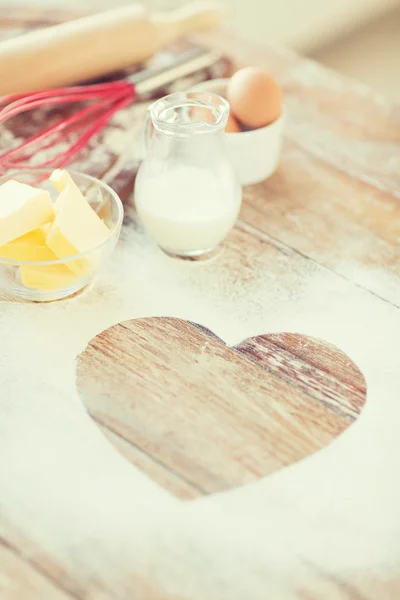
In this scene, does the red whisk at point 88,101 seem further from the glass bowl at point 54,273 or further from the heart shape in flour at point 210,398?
the heart shape in flour at point 210,398

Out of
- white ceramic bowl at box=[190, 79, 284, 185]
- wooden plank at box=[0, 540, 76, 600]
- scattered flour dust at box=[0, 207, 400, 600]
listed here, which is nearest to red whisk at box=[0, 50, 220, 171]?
white ceramic bowl at box=[190, 79, 284, 185]

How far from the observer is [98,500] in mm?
640

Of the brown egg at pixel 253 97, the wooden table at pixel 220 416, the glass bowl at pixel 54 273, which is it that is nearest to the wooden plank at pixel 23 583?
the wooden table at pixel 220 416

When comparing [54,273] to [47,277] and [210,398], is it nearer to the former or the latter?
[47,277]

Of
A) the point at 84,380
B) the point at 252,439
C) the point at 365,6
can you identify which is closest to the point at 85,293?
the point at 84,380

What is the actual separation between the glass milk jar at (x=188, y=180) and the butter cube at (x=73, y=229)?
0.28 ft

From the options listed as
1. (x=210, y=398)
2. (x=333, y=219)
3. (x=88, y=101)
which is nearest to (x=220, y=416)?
(x=210, y=398)

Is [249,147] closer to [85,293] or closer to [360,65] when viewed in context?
[85,293]

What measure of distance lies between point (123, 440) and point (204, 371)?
0.41 feet

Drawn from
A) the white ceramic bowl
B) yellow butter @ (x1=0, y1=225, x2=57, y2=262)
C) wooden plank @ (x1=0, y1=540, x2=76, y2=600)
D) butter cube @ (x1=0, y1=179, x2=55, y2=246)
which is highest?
butter cube @ (x1=0, y1=179, x2=55, y2=246)

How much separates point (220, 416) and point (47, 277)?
25 cm

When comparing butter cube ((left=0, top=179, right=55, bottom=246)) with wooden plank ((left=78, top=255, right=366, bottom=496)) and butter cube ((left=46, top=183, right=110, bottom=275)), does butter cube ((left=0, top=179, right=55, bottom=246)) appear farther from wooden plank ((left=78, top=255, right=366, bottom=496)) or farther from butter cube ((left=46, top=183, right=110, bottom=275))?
wooden plank ((left=78, top=255, right=366, bottom=496))

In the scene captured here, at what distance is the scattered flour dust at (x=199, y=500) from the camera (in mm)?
595

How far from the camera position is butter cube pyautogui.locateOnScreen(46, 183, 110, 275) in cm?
77
